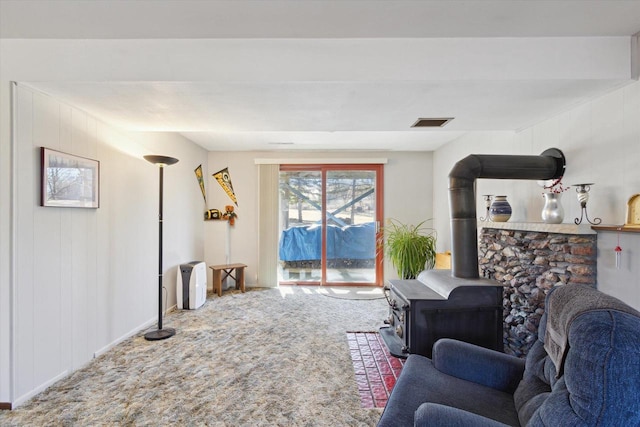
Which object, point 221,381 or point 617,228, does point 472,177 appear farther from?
point 221,381

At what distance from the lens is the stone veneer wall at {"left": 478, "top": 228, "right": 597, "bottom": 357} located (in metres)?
2.09

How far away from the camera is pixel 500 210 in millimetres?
→ 2865

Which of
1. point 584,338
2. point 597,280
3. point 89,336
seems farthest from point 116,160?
point 597,280

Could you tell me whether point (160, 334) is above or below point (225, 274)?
below

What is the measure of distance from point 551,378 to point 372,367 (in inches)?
57.2

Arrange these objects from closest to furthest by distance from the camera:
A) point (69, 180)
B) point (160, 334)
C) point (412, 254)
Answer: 1. point (69, 180)
2. point (160, 334)
3. point (412, 254)

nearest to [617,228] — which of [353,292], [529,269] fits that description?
[529,269]

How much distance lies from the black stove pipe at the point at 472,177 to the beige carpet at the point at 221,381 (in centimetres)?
132

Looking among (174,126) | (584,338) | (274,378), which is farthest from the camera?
(174,126)

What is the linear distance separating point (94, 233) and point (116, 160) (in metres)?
0.74

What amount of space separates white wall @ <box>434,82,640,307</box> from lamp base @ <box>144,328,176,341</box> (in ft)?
12.0

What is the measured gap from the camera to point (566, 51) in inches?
76.5

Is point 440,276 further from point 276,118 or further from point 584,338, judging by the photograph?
point 276,118

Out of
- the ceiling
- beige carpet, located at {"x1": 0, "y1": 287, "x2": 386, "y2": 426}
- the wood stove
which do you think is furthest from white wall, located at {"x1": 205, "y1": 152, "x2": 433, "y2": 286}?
the ceiling
